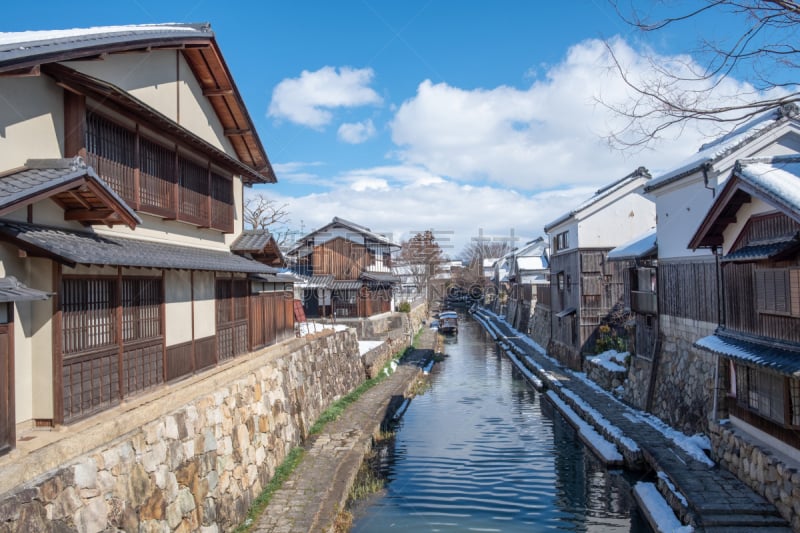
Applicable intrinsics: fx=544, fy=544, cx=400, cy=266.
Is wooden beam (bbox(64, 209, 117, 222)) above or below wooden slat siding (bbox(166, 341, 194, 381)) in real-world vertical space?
above

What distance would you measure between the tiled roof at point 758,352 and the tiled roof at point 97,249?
10753 mm

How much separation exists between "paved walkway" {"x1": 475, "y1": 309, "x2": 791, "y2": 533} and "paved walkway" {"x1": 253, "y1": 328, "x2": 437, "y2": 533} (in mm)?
6788

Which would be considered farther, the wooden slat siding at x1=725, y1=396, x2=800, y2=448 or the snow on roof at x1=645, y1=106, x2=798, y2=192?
the snow on roof at x1=645, y1=106, x2=798, y2=192

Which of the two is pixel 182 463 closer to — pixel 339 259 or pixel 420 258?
pixel 339 259

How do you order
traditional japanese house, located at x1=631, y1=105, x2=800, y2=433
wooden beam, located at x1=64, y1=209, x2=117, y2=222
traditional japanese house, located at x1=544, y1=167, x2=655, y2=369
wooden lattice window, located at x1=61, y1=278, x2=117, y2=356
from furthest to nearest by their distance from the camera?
traditional japanese house, located at x1=544, y1=167, x2=655, y2=369
traditional japanese house, located at x1=631, y1=105, x2=800, y2=433
wooden beam, located at x1=64, y1=209, x2=117, y2=222
wooden lattice window, located at x1=61, y1=278, x2=117, y2=356

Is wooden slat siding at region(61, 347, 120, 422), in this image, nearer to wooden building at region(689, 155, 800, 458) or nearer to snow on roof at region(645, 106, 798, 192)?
wooden building at region(689, 155, 800, 458)

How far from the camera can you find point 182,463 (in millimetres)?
8117

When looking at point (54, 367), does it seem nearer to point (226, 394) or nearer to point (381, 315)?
point (226, 394)

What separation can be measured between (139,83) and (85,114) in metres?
2.47

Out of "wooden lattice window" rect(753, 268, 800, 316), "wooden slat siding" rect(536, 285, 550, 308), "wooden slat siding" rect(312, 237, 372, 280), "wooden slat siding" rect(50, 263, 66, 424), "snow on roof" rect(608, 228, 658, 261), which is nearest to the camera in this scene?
"wooden slat siding" rect(50, 263, 66, 424)

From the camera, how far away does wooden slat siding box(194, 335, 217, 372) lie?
43.0ft

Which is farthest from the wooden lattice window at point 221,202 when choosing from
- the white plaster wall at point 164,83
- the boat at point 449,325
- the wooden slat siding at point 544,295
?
the boat at point 449,325

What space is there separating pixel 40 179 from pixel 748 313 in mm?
12862

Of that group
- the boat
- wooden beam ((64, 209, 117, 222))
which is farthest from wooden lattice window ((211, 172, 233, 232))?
the boat
